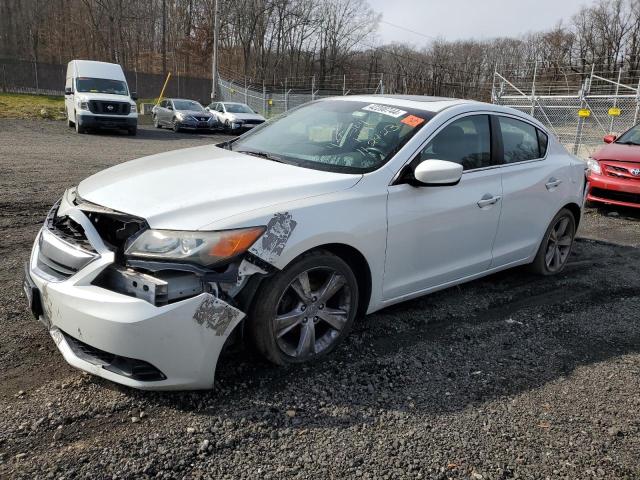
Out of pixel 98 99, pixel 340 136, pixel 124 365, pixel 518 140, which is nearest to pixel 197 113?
pixel 98 99

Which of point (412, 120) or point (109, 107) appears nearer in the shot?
point (412, 120)

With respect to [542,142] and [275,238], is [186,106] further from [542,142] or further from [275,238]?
[275,238]

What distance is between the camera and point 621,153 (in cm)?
839

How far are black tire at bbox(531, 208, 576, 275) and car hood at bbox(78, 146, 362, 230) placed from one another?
2575 mm

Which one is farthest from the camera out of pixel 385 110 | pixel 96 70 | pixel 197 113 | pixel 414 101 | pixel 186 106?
pixel 186 106

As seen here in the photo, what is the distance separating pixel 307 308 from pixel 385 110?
1.74 m

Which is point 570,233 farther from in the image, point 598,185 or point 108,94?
point 108,94

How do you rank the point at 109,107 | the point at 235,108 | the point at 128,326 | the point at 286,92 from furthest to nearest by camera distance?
the point at 286,92, the point at 235,108, the point at 109,107, the point at 128,326

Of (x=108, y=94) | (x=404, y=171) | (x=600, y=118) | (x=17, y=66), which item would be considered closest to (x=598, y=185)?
(x=404, y=171)

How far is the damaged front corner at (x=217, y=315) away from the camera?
102 inches

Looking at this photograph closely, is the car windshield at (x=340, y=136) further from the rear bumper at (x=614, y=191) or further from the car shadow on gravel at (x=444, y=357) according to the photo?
the rear bumper at (x=614, y=191)

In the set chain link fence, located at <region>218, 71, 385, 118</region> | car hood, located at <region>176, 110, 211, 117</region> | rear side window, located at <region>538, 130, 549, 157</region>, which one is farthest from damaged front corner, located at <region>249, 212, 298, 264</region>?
chain link fence, located at <region>218, 71, 385, 118</region>

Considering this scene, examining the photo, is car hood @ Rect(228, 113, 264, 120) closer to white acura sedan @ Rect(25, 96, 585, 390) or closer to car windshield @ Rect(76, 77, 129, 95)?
car windshield @ Rect(76, 77, 129, 95)

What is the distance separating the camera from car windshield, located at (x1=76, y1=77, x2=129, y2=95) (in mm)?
19391
